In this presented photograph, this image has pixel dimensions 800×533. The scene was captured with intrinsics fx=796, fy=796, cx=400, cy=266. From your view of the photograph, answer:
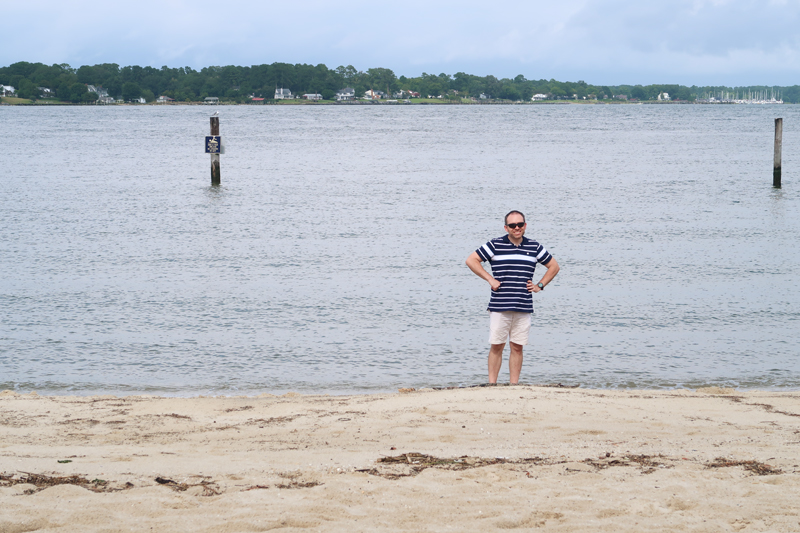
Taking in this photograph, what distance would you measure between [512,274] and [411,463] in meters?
2.78

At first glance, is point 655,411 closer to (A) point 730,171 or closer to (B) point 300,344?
(B) point 300,344

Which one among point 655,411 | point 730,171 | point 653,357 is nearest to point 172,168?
point 730,171

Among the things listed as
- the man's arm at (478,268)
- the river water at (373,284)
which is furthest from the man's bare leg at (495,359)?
the river water at (373,284)

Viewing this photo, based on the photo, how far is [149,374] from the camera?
10.3 m

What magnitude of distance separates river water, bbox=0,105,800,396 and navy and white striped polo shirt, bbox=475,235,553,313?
2204 millimetres

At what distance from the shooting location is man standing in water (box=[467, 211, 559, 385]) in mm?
8023

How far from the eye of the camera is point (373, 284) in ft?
50.3

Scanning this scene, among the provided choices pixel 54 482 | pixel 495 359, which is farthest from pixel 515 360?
pixel 54 482

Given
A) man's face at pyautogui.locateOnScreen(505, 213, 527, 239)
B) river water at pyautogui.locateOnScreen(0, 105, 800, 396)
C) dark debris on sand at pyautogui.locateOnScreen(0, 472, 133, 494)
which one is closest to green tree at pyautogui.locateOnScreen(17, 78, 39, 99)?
river water at pyautogui.locateOnScreen(0, 105, 800, 396)

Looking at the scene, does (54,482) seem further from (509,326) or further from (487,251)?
(509,326)

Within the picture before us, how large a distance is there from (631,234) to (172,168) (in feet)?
97.4

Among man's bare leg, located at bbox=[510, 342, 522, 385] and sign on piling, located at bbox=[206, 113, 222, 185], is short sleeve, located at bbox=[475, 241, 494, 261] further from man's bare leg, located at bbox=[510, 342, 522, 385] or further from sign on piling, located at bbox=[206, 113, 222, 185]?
sign on piling, located at bbox=[206, 113, 222, 185]

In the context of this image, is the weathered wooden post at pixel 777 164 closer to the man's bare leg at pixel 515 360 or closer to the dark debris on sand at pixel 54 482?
the man's bare leg at pixel 515 360

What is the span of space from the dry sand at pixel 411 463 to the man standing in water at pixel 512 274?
72cm
